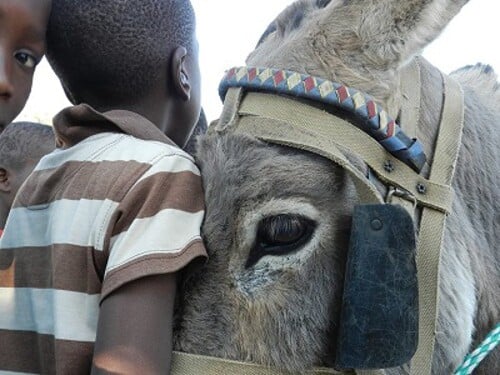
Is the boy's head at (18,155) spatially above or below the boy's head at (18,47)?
below

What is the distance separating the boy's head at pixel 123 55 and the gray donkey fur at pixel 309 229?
292 mm

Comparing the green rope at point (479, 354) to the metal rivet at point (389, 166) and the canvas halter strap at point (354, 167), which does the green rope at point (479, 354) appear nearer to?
the canvas halter strap at point (354, 167)

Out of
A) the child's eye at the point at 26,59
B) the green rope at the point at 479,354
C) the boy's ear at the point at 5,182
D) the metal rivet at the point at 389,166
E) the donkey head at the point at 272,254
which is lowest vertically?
the boy's ear at the point at 5,182

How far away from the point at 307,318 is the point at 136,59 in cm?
95

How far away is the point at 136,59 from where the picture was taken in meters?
2.16

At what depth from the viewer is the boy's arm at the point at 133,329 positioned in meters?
1.60

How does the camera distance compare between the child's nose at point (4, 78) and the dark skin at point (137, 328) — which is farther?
the child's nose at point (4, 78)

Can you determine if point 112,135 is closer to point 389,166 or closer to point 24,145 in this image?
point 389,166

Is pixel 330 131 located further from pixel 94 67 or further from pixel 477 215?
pixel 94 67

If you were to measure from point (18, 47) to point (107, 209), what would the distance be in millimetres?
615

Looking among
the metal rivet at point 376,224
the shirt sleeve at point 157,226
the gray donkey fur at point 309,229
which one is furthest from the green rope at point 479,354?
the shirt sleeve at point 157,226

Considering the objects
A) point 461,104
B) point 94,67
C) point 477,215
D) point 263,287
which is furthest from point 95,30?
point 477,215

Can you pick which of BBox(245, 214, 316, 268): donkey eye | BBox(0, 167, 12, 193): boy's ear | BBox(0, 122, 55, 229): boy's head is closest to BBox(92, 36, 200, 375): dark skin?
BBox(245, 214, 316, 268): donkey eye

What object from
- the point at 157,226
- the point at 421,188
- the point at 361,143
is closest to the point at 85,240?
the point at 157,226
